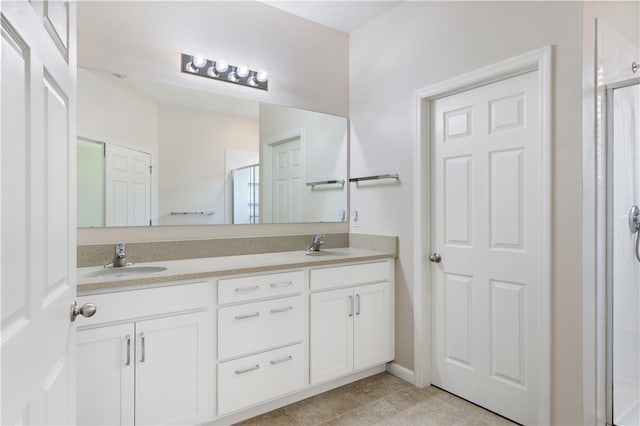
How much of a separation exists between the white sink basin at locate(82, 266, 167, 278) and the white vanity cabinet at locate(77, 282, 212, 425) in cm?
31

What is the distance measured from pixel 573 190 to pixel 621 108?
1.98ft

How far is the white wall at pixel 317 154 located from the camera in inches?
107

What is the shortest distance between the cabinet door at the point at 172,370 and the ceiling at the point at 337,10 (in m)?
2.24

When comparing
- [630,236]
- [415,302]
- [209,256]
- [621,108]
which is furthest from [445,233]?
[209,256]

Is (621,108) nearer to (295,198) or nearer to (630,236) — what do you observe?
(630,236)

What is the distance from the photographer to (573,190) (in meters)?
1.73

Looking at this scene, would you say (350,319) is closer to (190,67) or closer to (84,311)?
(84,311)

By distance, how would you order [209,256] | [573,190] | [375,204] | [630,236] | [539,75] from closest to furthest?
[573,190] → [539,75] → [630,236] → [209,256] → [375,204]

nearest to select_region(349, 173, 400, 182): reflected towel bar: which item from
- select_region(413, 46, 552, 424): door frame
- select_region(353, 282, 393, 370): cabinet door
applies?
select_region(413, 46, 552, 424): door frame

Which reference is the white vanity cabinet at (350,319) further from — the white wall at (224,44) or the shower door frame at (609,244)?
the white wall at (224,44)

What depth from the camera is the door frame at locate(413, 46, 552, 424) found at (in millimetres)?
1813

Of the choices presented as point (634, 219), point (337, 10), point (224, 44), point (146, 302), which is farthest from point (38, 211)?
point (634, 219)

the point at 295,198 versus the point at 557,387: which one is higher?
the point at 295,198

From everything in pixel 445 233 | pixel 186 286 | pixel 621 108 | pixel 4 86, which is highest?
pixel 621 108
